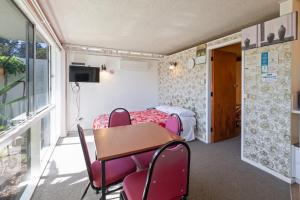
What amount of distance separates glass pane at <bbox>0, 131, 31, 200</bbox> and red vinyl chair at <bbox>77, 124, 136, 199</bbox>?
2.44 ft

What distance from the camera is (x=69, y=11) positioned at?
253 centimetres

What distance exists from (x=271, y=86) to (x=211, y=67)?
5.02ft

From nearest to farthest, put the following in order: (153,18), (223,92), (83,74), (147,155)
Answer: (147,155) < (153,18) < (223,92) < (83,74)

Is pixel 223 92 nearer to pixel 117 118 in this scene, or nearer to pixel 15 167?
pixel 117 118

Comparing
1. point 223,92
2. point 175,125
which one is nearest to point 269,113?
point 175,125

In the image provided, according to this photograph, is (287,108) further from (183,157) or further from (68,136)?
(68,136)

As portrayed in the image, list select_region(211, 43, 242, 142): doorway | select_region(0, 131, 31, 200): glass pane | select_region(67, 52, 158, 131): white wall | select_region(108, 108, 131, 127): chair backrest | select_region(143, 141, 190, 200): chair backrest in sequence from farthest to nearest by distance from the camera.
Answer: select_region(67, 52, 158, 131): white wall < select_region(211, 43, 242, 142): doorway < select_region(108, 108, 131, 127): chair backrest < select_region(0, 131, 31, 200): glass pane < select_region(143, 141, 190, 200): chair backrest

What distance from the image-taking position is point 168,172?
1232mm

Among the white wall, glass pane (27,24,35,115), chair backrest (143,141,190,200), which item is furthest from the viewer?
the white wall

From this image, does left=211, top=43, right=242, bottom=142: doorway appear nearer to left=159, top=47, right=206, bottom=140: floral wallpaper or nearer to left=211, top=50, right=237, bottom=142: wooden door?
left=211, top=50, right=237, bottom=142: wooden door

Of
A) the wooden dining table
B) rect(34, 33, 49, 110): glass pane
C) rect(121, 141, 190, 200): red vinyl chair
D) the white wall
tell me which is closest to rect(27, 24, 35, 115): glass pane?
rect(34, 33, 49, 110): glass pane

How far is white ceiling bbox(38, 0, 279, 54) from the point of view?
7.48 ft

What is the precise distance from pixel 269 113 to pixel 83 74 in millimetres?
4320

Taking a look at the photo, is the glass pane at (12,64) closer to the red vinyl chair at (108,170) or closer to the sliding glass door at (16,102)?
the sliding glass door at (16,102)
